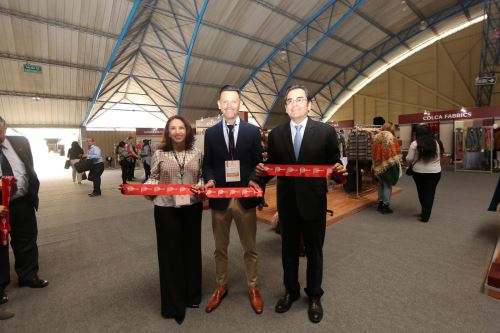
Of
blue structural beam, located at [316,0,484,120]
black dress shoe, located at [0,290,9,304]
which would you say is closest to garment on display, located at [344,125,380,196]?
black dress shoe, located at [0,290,9,304]

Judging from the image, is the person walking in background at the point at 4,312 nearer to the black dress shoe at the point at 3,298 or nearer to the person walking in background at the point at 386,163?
the black dress shoe at the point at 3,298

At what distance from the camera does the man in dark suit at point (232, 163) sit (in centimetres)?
193

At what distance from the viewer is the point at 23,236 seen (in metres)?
2.51

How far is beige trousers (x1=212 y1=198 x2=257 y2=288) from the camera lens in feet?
6.50

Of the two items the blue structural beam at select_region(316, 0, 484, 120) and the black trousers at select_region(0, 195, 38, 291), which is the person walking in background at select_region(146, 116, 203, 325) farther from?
the blue structural beam at select_region(316, 0, 484, 120)

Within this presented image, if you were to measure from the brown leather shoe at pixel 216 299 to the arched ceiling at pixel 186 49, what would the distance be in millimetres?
10509

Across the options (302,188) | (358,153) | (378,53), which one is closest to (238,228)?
(302,188)

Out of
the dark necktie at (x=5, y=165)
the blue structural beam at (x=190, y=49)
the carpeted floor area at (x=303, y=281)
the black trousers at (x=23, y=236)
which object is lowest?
the carpeted floor area at (x=303, y=281)

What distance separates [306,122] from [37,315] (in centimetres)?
261

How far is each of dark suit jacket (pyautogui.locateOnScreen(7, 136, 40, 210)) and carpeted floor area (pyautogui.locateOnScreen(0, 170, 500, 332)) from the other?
94 cm

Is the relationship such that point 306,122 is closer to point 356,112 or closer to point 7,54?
point 7,54

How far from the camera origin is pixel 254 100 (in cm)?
1892

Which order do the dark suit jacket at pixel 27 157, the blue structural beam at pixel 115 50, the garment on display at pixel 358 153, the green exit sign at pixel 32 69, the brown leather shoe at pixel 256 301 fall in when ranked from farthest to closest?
the green exit sign at pixel 32 69, the blue structural beam at pixel 115 50, the garment on display at pixel 358 153, the dark suit jacket at pixel 27 157, the brown leather shoe at pixel 256 301

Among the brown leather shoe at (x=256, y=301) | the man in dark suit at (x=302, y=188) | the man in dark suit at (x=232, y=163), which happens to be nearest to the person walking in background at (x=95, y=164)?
the man in dark suit at (x=232, y=163)
